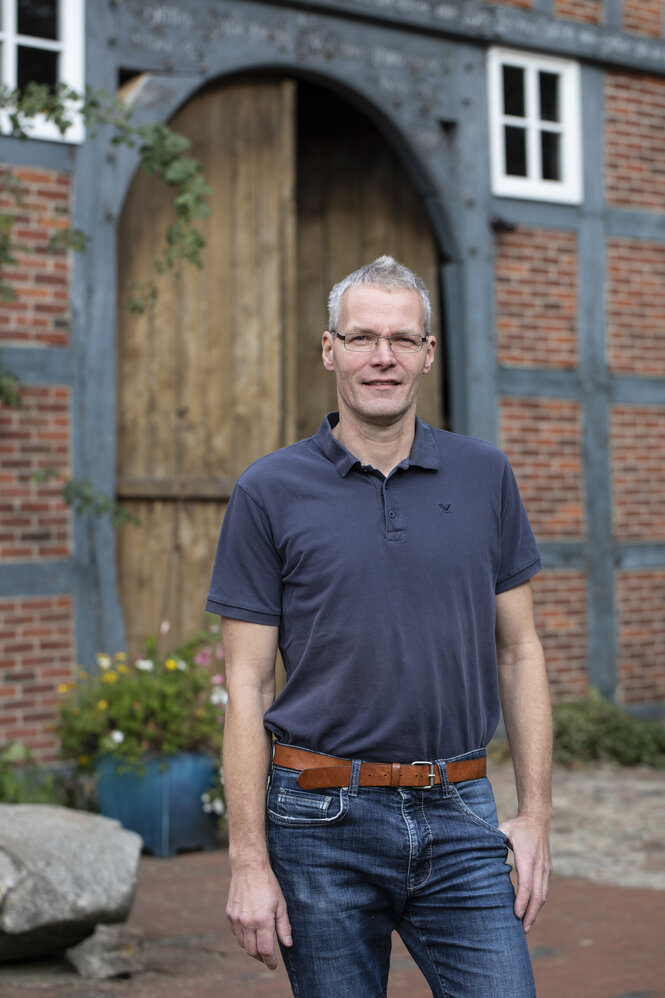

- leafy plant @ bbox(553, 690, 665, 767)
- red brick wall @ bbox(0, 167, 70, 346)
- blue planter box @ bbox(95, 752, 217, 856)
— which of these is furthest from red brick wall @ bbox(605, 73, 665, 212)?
blue planter box @ bbox(95, 752, 217, 856)

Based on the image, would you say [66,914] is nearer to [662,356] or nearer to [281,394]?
[281,394]

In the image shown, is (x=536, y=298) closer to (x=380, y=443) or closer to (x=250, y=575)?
(x=380, y=443)

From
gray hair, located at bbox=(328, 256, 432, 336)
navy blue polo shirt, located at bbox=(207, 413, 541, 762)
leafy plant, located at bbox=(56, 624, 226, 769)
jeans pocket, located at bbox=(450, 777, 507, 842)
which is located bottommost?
leafy plant, located at bbox=(56, 624, 226, 769)

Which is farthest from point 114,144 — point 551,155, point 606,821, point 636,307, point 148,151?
point 636,307

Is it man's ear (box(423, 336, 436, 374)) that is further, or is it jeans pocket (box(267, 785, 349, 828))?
man's ear (box(423, 336, 436, 374))

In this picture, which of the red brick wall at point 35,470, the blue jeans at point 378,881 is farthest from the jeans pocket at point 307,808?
the red brick wall at point 35,470

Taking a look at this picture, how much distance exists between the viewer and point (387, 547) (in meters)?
2.32

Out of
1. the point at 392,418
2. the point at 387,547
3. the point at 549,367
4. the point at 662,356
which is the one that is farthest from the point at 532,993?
the point at 662,356

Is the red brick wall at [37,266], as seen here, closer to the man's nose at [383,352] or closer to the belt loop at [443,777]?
the man's nose at [383,352]

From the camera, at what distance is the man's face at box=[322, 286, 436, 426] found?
2.41 metres

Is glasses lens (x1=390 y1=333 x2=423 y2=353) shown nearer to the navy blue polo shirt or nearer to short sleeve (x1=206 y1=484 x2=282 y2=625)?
the navy blue polo shirt

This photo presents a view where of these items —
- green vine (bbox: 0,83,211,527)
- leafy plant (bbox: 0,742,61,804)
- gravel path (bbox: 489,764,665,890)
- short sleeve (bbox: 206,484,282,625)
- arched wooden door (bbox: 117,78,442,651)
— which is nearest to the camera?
short sleeve (bbox: 206,484,282,625)

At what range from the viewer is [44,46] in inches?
291

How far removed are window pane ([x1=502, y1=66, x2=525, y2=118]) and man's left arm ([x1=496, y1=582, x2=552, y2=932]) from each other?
293 inches
